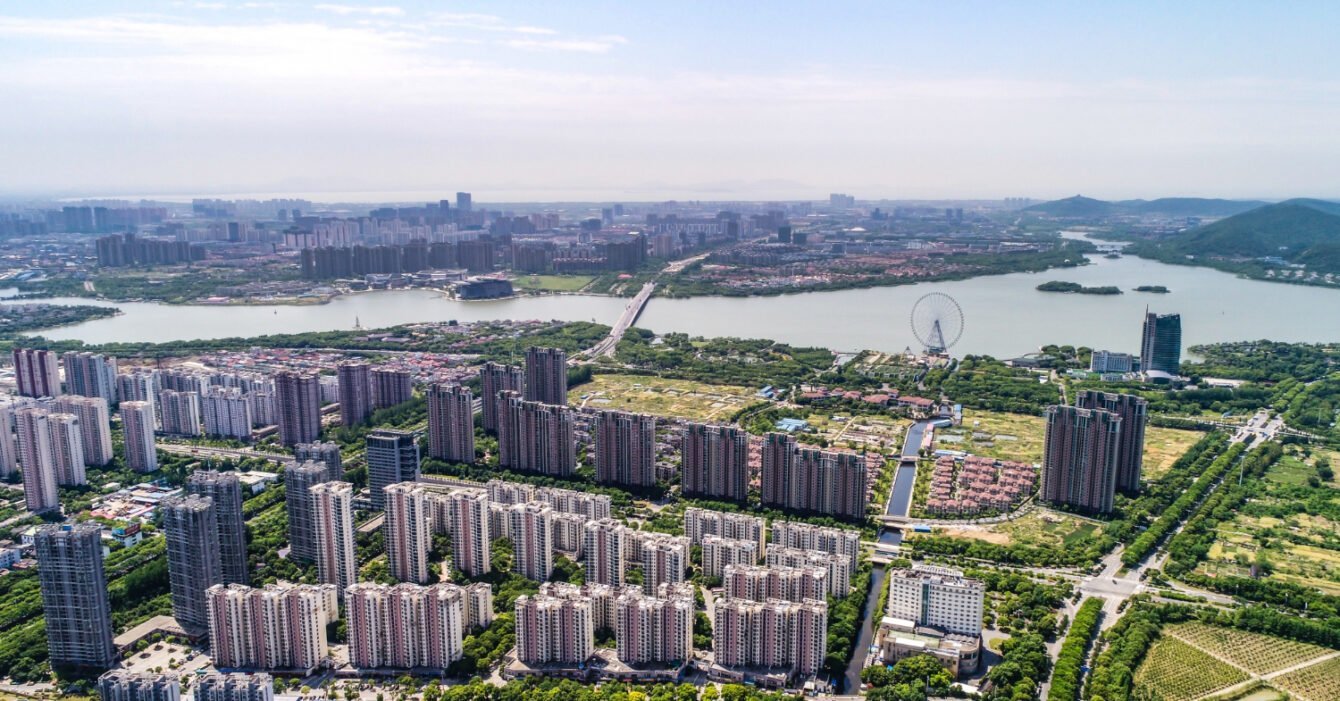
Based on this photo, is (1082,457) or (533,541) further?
(1082,457)

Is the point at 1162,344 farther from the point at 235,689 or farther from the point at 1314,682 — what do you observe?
the point at 235,689

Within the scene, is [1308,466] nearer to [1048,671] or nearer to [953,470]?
[953,470]

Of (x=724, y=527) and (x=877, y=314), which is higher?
(x=877, y=314)

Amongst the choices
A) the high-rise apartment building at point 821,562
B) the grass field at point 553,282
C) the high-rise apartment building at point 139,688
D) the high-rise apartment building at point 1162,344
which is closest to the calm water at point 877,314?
the grass field at point 553,282

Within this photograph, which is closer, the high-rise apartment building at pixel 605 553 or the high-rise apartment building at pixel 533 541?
the high-rise apartment building at pixel 605 553

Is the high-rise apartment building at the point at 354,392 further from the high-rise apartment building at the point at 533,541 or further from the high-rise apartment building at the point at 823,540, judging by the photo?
the high-rise apartment building at the point at 823,540

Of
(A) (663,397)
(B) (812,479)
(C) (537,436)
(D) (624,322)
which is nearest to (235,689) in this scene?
(C) (537,436)

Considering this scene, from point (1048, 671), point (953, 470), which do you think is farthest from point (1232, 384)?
point (1048, 671)
